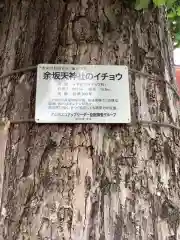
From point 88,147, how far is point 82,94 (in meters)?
0.15

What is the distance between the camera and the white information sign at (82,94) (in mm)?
1011

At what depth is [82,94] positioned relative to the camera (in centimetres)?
103

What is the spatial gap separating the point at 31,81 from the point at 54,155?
235 mm

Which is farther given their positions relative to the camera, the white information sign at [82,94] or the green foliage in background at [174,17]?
the green foliage in background at [174,17]

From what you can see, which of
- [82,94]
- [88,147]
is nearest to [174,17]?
[82,94]

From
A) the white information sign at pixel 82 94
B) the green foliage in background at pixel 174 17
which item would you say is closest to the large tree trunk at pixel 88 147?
the white information sign at pixel 82 94

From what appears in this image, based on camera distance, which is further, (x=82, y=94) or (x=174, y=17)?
(x=174, y=17)

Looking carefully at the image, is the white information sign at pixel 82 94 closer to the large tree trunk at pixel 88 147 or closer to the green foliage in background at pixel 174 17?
the large tree trunk at pixel 88 147

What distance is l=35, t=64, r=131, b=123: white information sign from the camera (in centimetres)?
101

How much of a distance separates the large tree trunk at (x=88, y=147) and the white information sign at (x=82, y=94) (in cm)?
3

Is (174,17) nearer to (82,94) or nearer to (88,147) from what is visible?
(82,94)

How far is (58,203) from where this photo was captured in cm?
92

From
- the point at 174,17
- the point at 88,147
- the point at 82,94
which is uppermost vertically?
the point at 174,17

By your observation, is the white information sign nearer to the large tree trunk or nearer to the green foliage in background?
the large tree trunk
